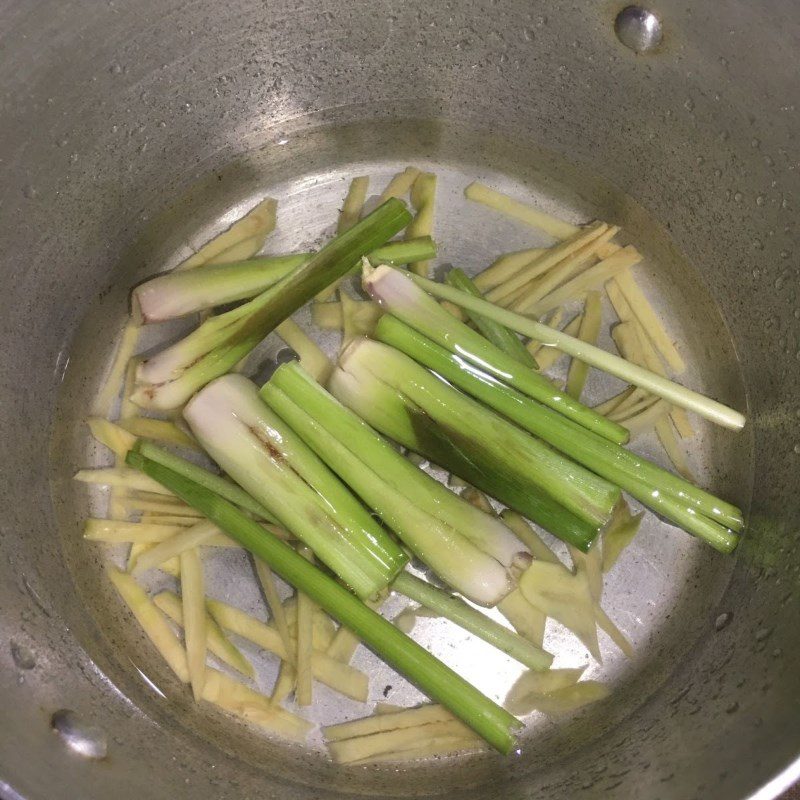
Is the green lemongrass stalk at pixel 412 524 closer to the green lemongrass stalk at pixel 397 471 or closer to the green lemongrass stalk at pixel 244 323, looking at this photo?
the green lemongrass stalk at pixel 397 471

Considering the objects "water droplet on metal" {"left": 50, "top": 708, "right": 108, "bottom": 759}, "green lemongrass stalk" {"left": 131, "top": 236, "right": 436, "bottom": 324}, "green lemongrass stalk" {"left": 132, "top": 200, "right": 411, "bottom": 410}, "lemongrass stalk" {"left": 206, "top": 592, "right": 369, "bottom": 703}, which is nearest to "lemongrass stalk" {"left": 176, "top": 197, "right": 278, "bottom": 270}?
"green lemongrass stalk" {"left": 131, "top": 236, "right": 436, "bottom": 324}

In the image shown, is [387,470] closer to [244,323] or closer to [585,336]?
[244,323]

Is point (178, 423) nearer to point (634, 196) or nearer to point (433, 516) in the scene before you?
point (433, 516)

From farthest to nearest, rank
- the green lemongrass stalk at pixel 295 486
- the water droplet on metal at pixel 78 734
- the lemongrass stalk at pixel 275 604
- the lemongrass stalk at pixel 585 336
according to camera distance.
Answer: the lemongrass stalk at pixel 585 336, the lemongrass stalk at pixel 275 604, the green lemongrass stalk at pixel 295 486, the water droplet on metal at pixel 78 734

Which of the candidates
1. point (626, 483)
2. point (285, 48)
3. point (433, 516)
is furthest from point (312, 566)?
point (285, 48)

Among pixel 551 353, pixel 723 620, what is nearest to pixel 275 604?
pixel 551 353

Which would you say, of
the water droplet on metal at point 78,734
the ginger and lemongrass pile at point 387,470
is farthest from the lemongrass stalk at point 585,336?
the water droplet on metal at point 78,734
